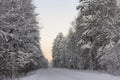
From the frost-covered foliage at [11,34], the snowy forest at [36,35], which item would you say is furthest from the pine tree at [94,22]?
the frost-covered foliage at [11,34]

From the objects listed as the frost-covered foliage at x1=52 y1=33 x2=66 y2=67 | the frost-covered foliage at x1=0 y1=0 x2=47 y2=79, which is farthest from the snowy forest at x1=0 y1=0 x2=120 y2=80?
the frost-covered foliage at x1=52 y1=33 x2=66 y2=67

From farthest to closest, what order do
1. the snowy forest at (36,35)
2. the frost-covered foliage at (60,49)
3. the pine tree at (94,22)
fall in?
the frost-covered foliage at (60,49), the pine tree at (94,22), the snowy forest at (36,35)

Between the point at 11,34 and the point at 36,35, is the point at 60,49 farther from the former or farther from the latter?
the point at 11,34

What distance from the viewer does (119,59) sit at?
26906mm

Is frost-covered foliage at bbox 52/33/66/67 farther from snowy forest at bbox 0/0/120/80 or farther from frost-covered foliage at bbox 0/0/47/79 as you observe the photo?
frost-covered foliage at bbox 0/0/47/79

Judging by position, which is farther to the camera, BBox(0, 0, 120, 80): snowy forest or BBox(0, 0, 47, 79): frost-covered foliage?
BBox(0, 0, 120, 80): snowy forest

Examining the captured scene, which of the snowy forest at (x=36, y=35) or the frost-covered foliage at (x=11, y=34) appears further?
the snowy forest at (x=36, y=35)

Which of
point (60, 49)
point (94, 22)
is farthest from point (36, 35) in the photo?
point (60, 49)

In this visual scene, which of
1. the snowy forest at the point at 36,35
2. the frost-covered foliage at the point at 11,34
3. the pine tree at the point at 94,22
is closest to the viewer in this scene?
the frost-covered foliage at the point at 11,34

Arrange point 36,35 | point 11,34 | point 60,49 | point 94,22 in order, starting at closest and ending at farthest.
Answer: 1. point 11,34
2. point 36,35
3. point 94,22
4. point 60,49

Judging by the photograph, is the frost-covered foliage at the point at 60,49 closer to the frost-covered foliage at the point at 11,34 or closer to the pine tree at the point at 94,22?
the pine tree at the point at 94,22

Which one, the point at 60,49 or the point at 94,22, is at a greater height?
the point at 60,49

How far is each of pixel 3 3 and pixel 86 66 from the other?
117 ft

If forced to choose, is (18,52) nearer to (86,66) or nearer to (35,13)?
(35,13)
